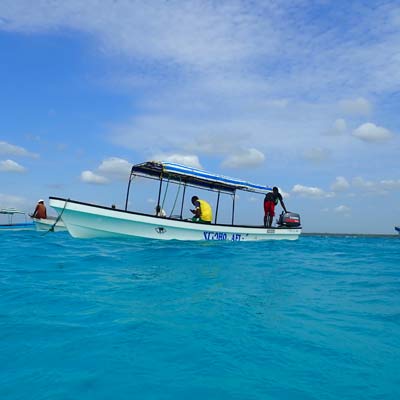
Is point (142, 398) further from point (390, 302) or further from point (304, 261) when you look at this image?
point (304, 261)

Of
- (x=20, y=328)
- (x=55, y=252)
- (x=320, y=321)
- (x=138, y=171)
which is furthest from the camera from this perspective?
(x=138, y=171)

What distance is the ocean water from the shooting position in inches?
100

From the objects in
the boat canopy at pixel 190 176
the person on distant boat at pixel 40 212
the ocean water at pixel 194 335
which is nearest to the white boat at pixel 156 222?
the boat canopy at pixel 190 176

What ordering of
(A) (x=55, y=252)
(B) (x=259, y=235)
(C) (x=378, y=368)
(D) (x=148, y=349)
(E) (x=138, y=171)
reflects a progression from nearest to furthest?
1. (C) (x=378, y=368)
2. (D) (x=148, y=349)
3. (A) (x=55, y=252)
4. (E) (x=138, y=171)
5. (B) (x=259, y=235)

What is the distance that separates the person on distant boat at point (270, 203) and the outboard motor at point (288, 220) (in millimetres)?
987

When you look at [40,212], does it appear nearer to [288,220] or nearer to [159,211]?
[159,211]

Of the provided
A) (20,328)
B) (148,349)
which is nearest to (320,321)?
(148,349)

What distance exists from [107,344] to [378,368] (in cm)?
235

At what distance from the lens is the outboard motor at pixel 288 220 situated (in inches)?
673

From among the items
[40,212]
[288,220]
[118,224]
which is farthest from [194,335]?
[40,212]

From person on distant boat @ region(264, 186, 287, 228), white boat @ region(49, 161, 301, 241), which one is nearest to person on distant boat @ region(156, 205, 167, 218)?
white boat @ region(49, 161, 301, 241)

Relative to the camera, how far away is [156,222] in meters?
12.3

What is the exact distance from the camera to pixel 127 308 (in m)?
4.26

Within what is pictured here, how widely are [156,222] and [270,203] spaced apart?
20.9ft
